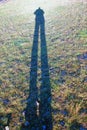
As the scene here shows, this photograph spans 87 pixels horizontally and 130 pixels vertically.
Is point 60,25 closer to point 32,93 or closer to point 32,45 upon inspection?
point 32,45

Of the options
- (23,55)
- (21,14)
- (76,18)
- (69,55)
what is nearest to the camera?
(69,55)

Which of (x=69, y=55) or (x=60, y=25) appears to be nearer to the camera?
(x=69, y=55)

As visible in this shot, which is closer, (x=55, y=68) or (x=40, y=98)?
(x=40, y=98)

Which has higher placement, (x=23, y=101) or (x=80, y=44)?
(x=80, y=44)

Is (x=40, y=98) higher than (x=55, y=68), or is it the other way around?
(x=55, y=68)

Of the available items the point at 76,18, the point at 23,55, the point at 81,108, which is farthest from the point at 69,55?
the point at 76,18

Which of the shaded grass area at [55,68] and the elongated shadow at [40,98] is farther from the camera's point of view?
the shaded grass area at [55,68]

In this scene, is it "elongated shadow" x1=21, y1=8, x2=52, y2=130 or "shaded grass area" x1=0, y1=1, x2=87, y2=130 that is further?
"shaded grass area" x1=0, y1=1, x2=87, y2=130

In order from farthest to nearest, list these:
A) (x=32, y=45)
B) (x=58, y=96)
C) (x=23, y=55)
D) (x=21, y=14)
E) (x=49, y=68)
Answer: (x=21, y=14) → (x=32, y=45) → (x=23, y=55) → (x=49, y=68) → (x=58, y=96)
